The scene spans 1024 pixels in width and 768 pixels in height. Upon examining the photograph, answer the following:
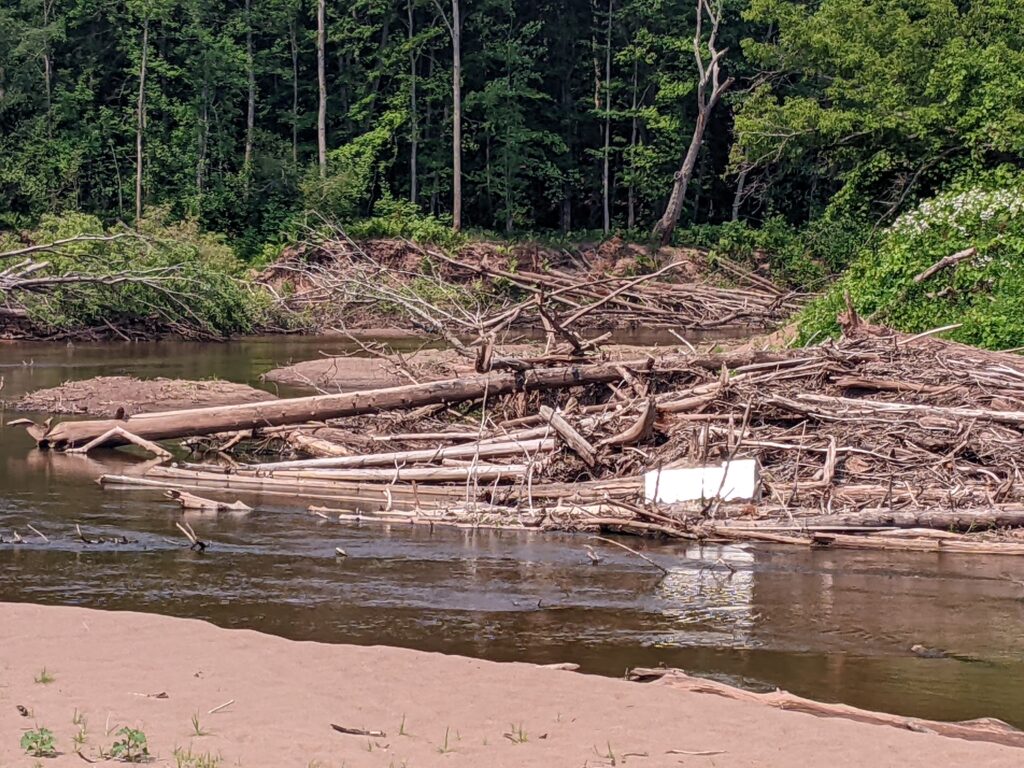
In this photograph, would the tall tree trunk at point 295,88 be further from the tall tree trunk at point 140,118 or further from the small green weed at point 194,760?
the small green weed at point 194,760

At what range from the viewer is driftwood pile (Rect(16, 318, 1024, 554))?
1032cm

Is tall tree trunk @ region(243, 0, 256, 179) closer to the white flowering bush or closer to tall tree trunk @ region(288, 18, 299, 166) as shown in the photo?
tall tree trunk @ region(288, 18, 299, 166)

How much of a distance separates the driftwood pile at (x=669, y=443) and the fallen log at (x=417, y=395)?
0.02 m

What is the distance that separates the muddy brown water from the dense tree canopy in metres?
26.0

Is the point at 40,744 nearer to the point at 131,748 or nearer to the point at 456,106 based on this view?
the point at 131,748

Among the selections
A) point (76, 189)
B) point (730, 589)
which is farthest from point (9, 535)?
point (76, 189)

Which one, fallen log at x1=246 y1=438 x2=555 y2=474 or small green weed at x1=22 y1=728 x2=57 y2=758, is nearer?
small green weed at x1=22 y1=728 x2=57 y2=758

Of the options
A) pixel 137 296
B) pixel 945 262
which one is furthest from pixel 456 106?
pixel 945 262

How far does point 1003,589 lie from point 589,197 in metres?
38.1

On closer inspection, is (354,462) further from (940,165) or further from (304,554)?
(940,165)

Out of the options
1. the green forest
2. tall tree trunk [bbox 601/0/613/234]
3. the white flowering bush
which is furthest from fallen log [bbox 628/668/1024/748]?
tall tree trunk [bbox 601/0/613/234]

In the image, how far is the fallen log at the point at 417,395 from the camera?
1277cm

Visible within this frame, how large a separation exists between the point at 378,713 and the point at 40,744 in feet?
4.91

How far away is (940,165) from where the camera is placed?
25.9m
